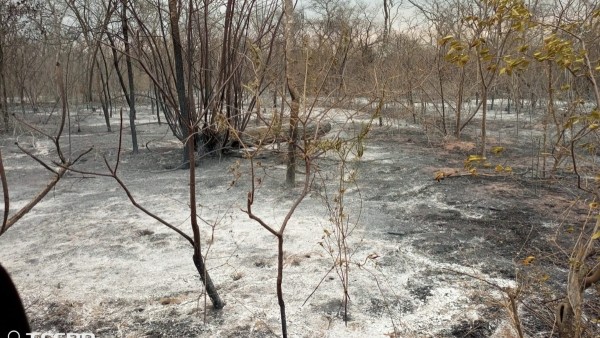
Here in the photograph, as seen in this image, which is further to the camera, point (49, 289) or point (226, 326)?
point (49, 289)

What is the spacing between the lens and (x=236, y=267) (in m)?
3.42

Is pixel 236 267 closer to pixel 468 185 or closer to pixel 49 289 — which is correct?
pixel 49 289

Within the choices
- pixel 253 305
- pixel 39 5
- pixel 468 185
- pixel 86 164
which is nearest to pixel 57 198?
pixel 86 164

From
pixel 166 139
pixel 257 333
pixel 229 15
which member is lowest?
pixel 257 333

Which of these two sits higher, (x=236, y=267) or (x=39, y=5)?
(x=39, y=5)

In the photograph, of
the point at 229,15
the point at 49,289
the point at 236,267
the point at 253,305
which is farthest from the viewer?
the point at 229,15

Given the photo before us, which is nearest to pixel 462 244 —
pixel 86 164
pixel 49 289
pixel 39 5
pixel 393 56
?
pixel 49 289

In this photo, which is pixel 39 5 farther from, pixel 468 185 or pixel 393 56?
pixel 468 185

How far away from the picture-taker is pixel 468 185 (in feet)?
19.1

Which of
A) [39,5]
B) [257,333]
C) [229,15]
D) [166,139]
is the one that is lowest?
[257,333]

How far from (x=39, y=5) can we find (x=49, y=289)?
956 centimetres

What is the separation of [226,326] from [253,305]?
274 millimetres

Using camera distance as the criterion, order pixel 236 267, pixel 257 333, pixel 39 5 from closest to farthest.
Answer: pixel 257 333 → pixel 236 267 → pixel 39 5

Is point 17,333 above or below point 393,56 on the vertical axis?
below
